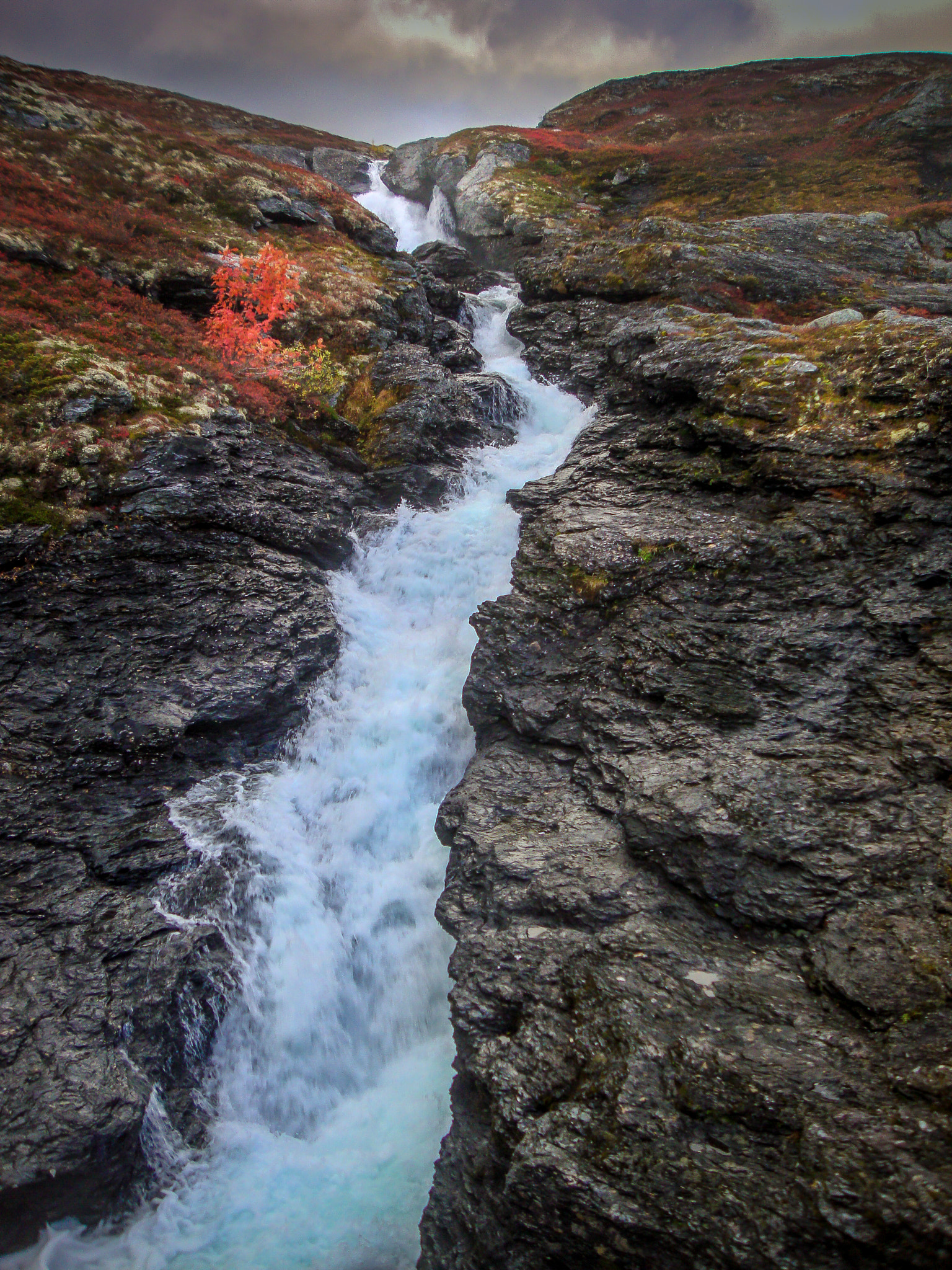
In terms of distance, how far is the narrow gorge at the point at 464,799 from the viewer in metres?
6.07

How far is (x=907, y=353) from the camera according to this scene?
444 inches

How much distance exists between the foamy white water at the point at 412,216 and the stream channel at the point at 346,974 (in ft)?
117

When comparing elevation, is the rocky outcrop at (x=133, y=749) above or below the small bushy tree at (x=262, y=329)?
below

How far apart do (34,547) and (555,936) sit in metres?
12.0

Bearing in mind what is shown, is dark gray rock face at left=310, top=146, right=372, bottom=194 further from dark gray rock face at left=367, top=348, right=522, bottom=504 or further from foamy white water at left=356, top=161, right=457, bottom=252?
dark gray rock face at left=367, top=348, right=522, bottom=504

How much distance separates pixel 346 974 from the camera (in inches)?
408

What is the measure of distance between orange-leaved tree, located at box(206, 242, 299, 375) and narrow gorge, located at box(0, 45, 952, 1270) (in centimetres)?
95

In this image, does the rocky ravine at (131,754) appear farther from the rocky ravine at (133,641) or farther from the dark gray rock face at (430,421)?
the dark gray rock face at (430,421)

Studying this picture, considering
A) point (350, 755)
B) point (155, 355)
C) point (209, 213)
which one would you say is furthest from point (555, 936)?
point (209, 213)

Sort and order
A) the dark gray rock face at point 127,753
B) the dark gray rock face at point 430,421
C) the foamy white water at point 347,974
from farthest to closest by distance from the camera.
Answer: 1. the dark gray rock face at point 430,421
2. the foamy white water at point 347,974
3. the dark gray rock face at point 127,753

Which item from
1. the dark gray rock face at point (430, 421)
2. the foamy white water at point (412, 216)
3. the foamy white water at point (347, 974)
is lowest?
the foamy white water at point (347, 974)

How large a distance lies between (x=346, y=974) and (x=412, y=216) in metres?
52.3

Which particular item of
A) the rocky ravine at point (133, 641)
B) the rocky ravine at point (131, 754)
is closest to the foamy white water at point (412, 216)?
the rocky ravine at point (133, 641)

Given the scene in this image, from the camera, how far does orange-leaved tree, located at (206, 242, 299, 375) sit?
17.8 meters
